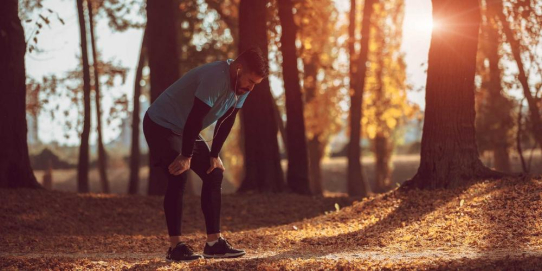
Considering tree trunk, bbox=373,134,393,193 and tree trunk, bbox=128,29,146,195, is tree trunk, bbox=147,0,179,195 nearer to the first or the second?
tree trunk, bbox=128,29,146,195

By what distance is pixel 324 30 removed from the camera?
22.7 m

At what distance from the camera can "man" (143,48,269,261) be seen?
6.61 meters

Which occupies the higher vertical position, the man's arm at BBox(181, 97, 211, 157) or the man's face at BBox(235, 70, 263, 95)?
the man's face at BBox(235, 70, 263, 95)

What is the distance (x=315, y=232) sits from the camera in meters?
9.80

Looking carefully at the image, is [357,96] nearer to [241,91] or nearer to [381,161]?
[381,161]

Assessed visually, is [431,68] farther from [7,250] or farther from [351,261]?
[7,250]

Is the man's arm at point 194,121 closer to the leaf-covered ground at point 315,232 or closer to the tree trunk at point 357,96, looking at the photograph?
the leaf-covered ground at point 315,232

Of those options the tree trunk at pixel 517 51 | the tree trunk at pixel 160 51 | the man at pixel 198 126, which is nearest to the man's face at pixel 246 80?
the man at pixel 198 126

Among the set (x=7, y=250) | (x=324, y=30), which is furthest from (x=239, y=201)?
(x=324, y=30)

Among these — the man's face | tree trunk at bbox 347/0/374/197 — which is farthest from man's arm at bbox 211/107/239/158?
tree trunk at bbox 347/0/374/197

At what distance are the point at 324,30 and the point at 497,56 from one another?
5.43m

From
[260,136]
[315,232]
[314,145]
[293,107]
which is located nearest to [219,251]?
[315,232]

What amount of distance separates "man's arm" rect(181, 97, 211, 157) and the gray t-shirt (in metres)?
0.11

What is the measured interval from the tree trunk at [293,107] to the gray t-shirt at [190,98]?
10502 mm
